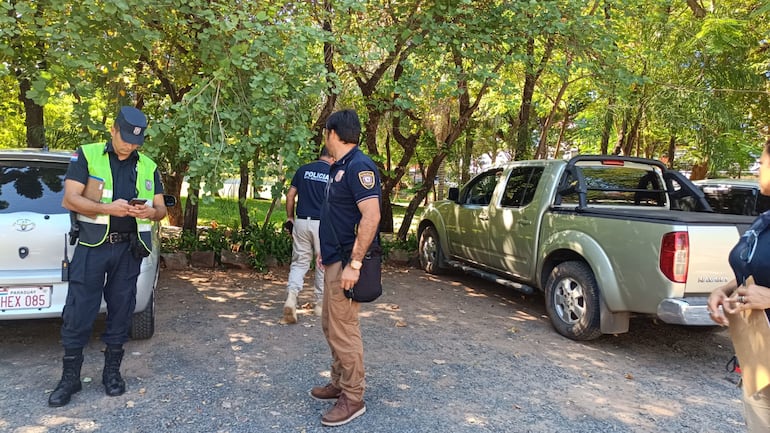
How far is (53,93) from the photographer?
5113mm

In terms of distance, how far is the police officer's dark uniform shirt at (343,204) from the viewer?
3107 millimetres

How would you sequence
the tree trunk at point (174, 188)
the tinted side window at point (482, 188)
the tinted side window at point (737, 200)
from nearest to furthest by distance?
the tinted side window at point (482, 188) < the tinted side window at point (737, 200) < the tree trunk at point (174, 188)

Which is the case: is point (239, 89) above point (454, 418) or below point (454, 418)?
above

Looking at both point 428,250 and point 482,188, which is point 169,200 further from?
point 428,250

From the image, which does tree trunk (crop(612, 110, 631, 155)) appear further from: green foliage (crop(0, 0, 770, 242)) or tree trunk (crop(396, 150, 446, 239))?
tree trunk (crop(396, 150, 446, 239))

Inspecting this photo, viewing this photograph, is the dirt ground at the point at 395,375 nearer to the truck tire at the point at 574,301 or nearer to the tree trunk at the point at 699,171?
the truck tire at the point at 574,301

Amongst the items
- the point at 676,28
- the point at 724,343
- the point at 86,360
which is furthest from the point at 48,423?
the point at 676,28

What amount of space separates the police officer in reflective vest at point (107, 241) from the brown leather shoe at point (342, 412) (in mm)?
1473

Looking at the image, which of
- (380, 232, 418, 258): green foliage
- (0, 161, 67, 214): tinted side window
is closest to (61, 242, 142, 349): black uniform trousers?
(0, 161, 67, 214): tinted side window

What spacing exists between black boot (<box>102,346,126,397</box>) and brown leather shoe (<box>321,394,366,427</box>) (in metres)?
1.44

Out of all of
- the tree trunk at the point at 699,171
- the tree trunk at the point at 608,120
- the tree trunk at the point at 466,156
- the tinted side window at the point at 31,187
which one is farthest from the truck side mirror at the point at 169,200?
the tree trunk at the point at 699,171

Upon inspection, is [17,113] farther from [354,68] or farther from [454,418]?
[454,418]

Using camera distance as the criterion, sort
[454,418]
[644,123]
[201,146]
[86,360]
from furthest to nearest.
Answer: [644,123], [201,146], [86,360], [454,418]

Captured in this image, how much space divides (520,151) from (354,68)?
399 centimetres
